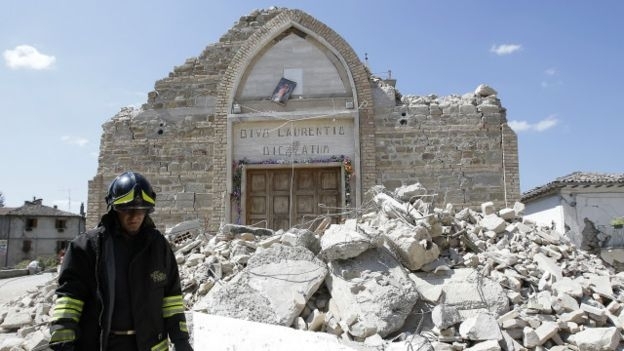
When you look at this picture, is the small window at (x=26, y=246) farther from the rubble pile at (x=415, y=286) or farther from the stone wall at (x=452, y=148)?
the stone wall at (x=452, y=148)

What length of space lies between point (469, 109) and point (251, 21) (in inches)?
235

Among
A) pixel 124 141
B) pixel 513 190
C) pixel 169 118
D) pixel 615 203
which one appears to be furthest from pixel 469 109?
pixel 615 203

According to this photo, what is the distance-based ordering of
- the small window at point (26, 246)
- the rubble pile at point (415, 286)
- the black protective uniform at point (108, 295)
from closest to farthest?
the black protective uniform at point (108, 295) < the rubble pile at point (415, 286) < the small window at point (26, 246)

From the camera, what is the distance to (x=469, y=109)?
1141 centimetres

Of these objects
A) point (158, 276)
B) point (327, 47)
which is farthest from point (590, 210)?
point (158, 276)

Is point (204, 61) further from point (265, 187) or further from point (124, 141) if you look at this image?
point (265, 187)

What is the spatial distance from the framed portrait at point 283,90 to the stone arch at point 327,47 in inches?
39.0

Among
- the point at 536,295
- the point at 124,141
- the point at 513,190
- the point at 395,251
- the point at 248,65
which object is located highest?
the point at 248,65

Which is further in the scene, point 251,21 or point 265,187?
point 251,21

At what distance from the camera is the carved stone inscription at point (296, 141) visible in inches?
452

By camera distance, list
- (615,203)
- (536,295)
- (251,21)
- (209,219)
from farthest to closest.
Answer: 1. (615,203)
2. (251,21)
3. (209,219)
4. (536,295)

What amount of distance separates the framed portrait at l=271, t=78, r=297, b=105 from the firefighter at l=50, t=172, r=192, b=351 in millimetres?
8904

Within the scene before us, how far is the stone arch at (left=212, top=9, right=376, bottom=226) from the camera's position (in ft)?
37.4

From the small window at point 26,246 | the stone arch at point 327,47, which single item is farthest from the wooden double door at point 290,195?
the small window at point 26,246
